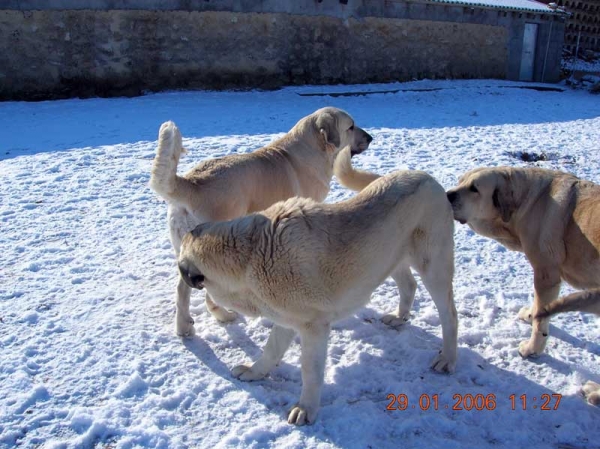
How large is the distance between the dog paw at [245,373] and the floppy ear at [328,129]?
8.26ft

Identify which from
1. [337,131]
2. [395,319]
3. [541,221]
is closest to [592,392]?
[541,221]

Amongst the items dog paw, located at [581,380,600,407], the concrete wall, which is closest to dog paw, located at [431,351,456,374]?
dog paw, located at [581,380,600,407]

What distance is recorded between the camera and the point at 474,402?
132 inches

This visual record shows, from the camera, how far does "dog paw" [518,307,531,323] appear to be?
420cm

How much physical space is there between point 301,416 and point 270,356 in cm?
51

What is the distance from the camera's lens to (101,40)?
13.4m

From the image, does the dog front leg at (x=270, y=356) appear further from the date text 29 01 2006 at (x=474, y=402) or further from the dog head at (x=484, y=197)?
the dog head at (x=484, y=197)

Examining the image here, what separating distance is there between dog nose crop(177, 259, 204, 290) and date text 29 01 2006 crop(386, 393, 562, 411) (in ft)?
4.69

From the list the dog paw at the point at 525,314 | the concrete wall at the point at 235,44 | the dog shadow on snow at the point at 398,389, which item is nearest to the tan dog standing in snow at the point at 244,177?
the dog shadow on snow at the point at 398,389

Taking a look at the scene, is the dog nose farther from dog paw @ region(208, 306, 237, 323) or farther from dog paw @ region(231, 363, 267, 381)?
dog paw @ region(208, 306, 237, 323)

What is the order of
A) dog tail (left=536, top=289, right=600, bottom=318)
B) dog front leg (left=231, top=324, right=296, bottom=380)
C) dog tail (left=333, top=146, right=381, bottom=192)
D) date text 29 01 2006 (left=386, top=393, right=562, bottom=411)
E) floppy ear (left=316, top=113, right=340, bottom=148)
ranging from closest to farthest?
dog tail (left=536, top=289, right=600, bottom=318), date text 29 01 2006 (left=386, top=393, right=562, bottom=411), dog front leg (left=231, top=324, right=296, bottom=380), dog tail (left=333, top=146, right=381, bottom=192), floppy ear (left=316, top=113, right=340, bottom=148)

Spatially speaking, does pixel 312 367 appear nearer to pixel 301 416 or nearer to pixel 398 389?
pixel 301 416

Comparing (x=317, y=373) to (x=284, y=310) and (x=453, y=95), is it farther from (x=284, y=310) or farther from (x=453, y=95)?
(x=453, y=95)

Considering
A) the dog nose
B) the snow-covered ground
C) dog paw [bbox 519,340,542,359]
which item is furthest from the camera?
dog paw [bbox 519,340,542,359]
